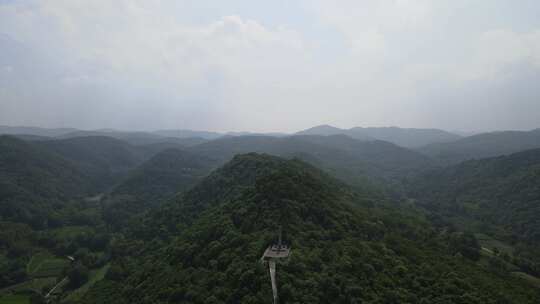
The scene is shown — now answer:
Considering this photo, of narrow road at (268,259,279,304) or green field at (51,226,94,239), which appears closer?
narrow road at (268,259,279,304)

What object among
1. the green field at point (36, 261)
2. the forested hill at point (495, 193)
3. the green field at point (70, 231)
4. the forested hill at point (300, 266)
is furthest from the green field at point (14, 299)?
the forested hill at point (495, 193)

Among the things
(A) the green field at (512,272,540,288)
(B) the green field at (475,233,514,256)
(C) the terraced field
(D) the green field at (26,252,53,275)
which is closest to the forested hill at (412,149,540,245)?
(B) the green field at (475,233,514,256)

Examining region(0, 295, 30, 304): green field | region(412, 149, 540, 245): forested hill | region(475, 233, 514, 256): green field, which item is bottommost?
region(0, 295, 30, 304): green field

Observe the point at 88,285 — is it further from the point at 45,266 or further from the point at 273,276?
the point at 273,276

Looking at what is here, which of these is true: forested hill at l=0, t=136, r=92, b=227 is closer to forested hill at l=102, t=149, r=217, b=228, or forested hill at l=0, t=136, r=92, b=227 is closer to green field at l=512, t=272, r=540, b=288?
forested hill at l=102, t=149, r=217, b=228

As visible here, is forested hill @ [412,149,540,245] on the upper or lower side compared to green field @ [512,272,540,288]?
upper

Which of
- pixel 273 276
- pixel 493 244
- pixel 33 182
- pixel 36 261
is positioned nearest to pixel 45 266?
pixel 36 261

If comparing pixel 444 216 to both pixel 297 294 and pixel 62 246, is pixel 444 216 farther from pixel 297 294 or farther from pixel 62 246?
pixel 62 246
